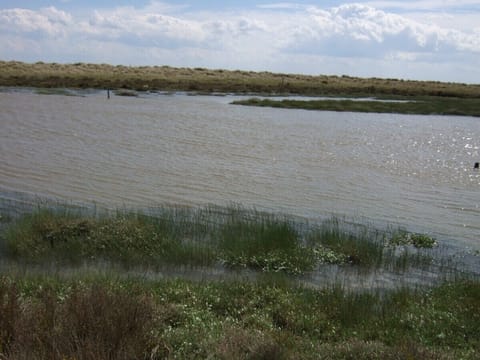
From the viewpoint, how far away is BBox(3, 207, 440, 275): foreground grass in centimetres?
1182

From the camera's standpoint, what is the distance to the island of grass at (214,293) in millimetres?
6828

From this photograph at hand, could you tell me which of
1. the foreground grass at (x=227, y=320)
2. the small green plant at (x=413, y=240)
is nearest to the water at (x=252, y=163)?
the small green plant at (x=413, y=240)

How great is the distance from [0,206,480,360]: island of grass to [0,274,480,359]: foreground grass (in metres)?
0.02

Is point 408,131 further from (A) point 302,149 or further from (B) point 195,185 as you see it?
(B) point 195,185

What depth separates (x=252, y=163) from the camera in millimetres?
25109

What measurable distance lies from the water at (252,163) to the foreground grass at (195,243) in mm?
2536

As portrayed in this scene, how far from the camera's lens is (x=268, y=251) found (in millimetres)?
12305

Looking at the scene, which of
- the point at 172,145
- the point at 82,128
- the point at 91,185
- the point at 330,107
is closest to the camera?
the point at 91,185

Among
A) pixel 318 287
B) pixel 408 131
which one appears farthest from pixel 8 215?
pixel 408 131

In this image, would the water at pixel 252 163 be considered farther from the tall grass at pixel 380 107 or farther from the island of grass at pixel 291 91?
the island of grass at pixel 291 91

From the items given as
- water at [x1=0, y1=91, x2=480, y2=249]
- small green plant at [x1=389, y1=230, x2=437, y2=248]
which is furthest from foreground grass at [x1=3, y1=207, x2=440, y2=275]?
water at [x1=0, y1=91, x2=480, y2=249]

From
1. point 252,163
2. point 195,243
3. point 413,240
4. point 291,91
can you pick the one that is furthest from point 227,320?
point 291,91

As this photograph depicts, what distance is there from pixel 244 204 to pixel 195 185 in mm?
3025

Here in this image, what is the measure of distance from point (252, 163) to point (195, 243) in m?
12.7
